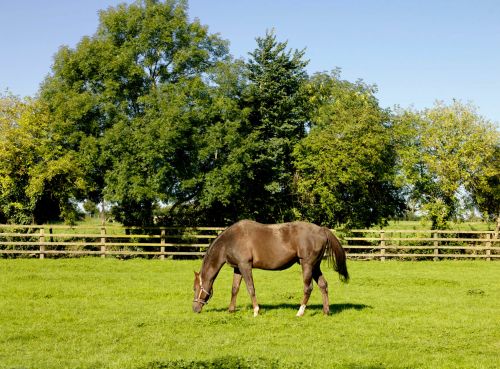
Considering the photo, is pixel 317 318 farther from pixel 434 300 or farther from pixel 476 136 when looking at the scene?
pixel 476 136

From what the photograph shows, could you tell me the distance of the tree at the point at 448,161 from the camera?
1130 inches

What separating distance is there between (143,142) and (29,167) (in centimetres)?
542

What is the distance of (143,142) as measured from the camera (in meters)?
25.1

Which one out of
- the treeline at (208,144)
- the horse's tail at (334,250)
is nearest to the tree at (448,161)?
the treeline at (208,144)

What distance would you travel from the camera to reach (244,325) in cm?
1088

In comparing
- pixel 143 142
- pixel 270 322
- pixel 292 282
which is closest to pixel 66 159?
pixel 143 142

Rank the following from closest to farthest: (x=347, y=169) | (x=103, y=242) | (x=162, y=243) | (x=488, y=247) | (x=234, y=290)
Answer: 1. (x=234, y=290)
2. (x=103, y=242)
3. (x=162, y=243)
4. (x=488, y=247)
5. (x=347, y=169)

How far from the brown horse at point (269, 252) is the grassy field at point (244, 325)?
0.64 meters

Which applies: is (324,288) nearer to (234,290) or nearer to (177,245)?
(234,290)

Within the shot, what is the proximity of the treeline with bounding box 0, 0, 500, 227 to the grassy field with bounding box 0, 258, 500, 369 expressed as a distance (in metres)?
8.35

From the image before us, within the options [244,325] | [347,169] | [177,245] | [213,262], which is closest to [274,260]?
[213,262]

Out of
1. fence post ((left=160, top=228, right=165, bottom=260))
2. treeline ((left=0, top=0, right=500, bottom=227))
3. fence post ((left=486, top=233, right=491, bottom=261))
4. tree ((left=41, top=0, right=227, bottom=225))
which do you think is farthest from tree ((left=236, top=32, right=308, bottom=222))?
fence post ((left=486, top=233, right=491, bottom=261))

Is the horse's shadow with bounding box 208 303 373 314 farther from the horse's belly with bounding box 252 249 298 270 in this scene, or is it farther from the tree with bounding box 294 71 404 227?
the tree with bounding box 294 71 404 227

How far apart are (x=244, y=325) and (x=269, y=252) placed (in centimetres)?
185
